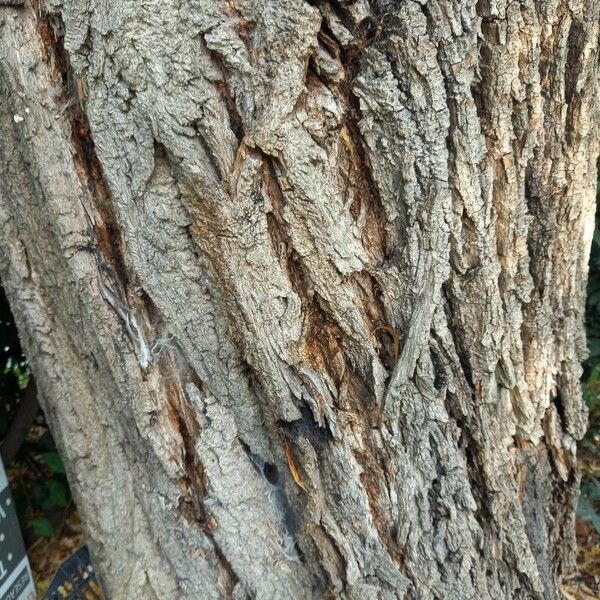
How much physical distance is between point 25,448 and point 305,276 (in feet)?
7.52

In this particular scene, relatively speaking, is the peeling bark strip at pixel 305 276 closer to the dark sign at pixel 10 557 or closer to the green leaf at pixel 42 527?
the dark sign at pixel 10 557

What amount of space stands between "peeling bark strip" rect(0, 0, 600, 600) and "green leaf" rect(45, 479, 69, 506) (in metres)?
1.31

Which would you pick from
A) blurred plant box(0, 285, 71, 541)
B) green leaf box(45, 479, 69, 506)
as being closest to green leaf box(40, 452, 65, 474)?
blurred plant box(0, 285, 71, 541)

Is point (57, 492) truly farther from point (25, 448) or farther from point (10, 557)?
point (10, 557)

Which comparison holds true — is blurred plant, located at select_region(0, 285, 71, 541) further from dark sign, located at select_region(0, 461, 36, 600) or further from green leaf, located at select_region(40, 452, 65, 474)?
dark sign, located at select_region(0, 461, 36, 600)

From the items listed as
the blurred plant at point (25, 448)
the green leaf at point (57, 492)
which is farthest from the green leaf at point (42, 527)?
the green leaf at point (57, 492)

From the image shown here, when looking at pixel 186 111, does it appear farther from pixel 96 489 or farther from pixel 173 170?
pixel 96 489

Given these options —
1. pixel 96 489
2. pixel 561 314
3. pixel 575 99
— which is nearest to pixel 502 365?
pixel 561 314

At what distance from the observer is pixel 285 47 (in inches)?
45.4

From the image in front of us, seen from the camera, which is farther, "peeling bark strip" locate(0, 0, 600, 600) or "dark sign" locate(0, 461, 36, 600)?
"dark sign" locate(0, 461, 36, 600)

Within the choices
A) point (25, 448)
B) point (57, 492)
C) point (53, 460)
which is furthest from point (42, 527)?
point (25, 448)

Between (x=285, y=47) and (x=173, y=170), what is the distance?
12.4 inches

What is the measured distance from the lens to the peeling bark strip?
47.5 inches

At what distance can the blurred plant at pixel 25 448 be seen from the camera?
2.88 metres
